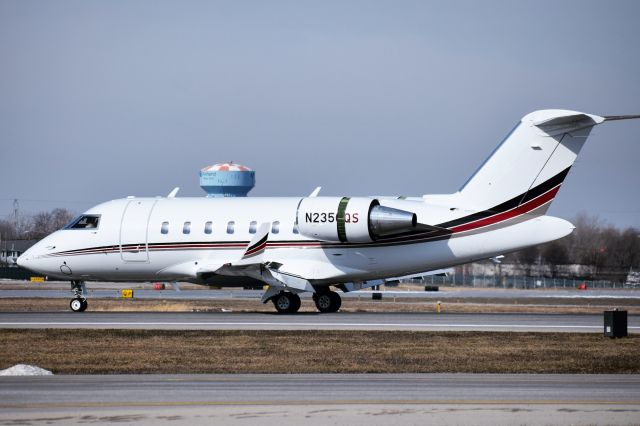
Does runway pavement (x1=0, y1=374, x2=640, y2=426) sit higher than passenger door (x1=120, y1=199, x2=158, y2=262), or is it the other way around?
passenger door (x1=120, y1=199, x2=158, y2=262)

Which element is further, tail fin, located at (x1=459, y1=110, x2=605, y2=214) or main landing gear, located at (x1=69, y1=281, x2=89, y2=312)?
main landing gear, located at (x1=69, y1=281, x2=89, y2=312)

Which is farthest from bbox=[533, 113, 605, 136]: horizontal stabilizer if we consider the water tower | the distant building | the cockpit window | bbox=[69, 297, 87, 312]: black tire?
the distant building

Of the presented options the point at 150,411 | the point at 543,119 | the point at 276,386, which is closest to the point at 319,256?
the point at 543,119

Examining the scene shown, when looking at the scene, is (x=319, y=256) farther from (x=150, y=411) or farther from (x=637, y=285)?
(x=637, y=285)

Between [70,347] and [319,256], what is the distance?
1300 cm

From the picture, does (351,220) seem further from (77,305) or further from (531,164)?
(77,305)

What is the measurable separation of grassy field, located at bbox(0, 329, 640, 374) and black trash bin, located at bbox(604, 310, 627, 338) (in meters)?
0.42

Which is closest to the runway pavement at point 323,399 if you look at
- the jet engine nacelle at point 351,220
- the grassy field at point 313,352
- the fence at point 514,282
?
the grassy field at point 313,352

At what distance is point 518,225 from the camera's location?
35281 mm

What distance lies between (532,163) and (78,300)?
18.9 m

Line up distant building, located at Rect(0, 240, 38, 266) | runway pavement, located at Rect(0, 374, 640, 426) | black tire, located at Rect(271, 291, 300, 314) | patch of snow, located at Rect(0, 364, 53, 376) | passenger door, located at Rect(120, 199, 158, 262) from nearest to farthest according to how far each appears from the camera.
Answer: runway pavement, located at Rect(0, 374, 640, 426)
patch of snow, located at Rect(0, 364, 53, 376)
black tire, located at Rect(271, 291, 300, 314)
passenger door, located at Rect(120, 199, 158, 262)
distant building, located at Rect(0, 240, 38, 266)

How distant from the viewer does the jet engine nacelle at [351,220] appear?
117ft

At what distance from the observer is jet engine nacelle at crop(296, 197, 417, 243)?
117ft

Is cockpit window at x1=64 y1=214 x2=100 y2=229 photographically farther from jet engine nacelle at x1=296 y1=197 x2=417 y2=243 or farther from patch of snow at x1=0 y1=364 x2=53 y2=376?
patch of snow at x1=0 y1=364 x2=53 y2=376
